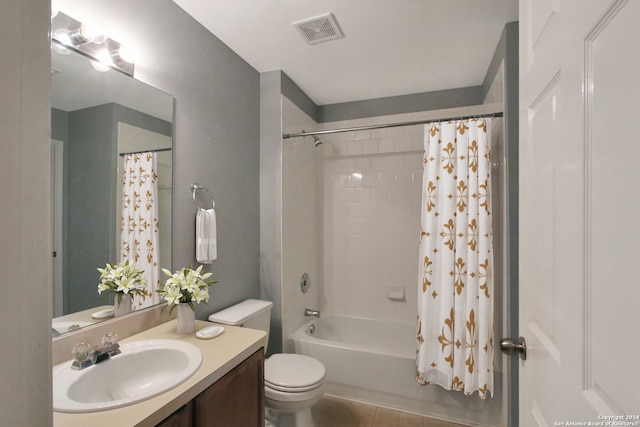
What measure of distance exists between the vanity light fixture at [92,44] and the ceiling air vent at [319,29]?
3.01 feet

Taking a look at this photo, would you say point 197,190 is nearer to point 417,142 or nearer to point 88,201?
point 88,201

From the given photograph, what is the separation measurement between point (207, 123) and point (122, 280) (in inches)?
38.6

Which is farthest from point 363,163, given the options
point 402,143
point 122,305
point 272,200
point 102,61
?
point 122,305

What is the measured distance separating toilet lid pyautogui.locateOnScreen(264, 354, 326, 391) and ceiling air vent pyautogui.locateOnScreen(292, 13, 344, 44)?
2.02 m

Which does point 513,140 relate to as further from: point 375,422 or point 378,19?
point 375,422

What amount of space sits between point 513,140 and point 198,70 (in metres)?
1.85

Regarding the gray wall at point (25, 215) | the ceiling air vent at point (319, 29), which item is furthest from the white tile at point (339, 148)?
the gray wall at point (25, 215)

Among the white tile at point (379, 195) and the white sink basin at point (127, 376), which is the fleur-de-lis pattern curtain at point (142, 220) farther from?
the white tile at point (379, 195)

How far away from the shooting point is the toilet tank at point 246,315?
1704 millimetres

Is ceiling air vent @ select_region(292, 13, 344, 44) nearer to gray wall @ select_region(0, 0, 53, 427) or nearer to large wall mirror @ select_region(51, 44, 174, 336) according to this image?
large wall mirror @ select_region(51, 44, 174, 336)
